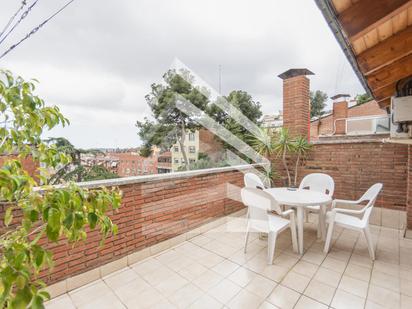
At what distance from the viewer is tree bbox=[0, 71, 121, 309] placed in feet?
2.23

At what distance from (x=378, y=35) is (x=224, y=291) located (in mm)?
2929

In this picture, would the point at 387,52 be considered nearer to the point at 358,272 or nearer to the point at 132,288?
the point at 358,272

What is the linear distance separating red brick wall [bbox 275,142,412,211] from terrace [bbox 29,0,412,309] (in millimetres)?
18

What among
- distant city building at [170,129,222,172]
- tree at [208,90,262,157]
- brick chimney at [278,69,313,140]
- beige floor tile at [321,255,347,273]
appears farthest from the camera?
tree at [208,90,262,157]

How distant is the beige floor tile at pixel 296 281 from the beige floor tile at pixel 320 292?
2.0 inches

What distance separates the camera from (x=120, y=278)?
248cm

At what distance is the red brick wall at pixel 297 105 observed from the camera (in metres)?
5.07

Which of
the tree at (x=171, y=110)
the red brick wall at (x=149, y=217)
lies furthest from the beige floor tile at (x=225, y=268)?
the tree at (x=171, y=110)

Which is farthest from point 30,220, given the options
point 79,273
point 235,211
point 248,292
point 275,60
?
point 275,60

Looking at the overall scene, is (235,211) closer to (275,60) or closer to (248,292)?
(248,292)

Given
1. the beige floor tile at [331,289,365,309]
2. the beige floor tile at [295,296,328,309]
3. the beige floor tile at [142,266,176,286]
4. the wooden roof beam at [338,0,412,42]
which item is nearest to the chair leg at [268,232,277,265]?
the beige floor tile at [295,296,328,309]

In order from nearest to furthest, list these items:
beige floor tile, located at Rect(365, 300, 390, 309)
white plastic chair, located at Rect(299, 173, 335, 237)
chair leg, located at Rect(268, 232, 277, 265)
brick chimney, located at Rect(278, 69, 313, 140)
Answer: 1. beige floor tile, located at Rect(365, 300, 390, 309)
2. chair leg, located at Rect(268, 232, 277, 265)
3. white plastic chair, located at Rect(299, 173, 335, 237)
4. brick chimney, located at Rect(278, 69, 313, 140)

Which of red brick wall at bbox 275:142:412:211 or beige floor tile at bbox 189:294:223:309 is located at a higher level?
red brick wall at bbox 275:142:412:211

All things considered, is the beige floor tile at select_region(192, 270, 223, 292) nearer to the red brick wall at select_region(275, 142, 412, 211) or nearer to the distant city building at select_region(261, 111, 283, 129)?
the red brick wall at select_region(275, 142, 412, 211)
